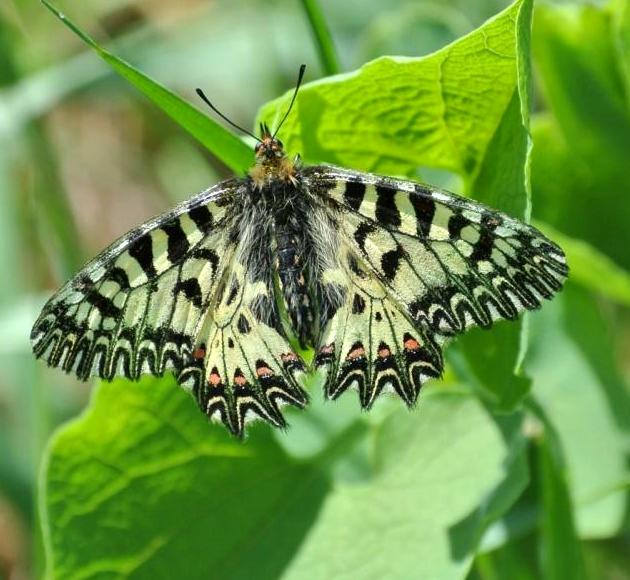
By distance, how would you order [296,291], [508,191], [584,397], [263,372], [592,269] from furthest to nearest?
[584,397]
[592,269]
[296,291]
[263,372]
[508,191]

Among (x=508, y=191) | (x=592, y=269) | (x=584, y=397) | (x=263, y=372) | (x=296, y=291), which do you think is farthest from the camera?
(x=584, y=397)

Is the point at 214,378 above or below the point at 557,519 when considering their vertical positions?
above

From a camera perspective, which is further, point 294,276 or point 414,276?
point 294,276

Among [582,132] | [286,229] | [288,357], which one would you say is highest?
[582,132]

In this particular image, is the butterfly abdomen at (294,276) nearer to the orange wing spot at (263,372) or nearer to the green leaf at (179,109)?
the orange wing spot at (263,372)

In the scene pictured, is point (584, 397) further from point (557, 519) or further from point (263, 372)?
point (263, 372)

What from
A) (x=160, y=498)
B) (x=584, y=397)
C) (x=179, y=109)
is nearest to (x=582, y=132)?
(x=584, y=397)

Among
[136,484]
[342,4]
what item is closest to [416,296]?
[136,484]

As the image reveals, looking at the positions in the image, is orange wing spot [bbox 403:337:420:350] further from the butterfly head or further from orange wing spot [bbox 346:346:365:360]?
the butterfly head
